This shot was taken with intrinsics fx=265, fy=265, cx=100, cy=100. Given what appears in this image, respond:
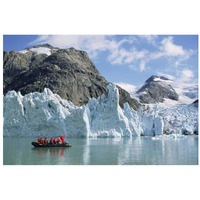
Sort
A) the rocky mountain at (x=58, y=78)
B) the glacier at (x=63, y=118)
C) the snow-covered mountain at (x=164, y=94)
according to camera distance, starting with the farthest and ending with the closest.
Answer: the snow-covered mountain at (x=164, y=94) < the rocky mountain at (x=58, y=78) < the glacier at (x=63, y=118)

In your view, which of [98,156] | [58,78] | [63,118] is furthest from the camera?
[58,78]

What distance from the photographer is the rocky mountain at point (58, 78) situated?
2291 inches

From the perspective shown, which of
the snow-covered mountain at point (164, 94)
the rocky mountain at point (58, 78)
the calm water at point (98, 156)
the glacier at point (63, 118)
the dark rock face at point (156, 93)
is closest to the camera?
the calm water at point (98, 156)

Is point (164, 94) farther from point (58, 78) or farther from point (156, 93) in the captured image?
point (58, 78)

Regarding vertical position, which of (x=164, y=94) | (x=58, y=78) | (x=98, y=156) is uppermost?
(x=58, y=78)

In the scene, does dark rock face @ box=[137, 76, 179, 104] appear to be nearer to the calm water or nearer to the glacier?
the glacier

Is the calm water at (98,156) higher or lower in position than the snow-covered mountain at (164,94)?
lower

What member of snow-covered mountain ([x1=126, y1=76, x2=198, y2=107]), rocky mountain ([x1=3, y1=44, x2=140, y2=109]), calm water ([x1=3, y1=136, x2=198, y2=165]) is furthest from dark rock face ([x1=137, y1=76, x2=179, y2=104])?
calm water ([x1=3, y1=136, x2=198, y2=165])

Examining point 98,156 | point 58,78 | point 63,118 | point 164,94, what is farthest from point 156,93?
point 98,156

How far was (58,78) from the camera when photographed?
2359 inches

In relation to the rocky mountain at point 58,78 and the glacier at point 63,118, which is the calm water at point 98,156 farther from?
the rocky mountain at point 58,78

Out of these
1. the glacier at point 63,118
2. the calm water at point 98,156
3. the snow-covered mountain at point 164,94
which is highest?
the snow-covered mountain at point 164,94

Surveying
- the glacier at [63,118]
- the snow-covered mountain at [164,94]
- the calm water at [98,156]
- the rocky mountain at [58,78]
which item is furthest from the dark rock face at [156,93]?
the calm water at [98,156]

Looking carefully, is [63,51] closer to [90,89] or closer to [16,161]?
[90,89]
